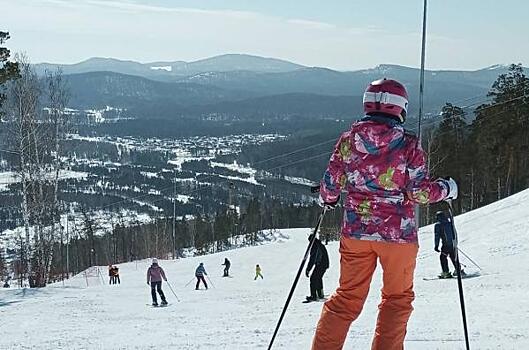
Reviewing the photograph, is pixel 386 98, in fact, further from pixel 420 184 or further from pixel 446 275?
pixel 446 275

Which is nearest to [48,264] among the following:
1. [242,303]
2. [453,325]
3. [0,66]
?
[0,66]

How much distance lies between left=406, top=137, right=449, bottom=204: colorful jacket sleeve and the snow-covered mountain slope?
227 centimetres

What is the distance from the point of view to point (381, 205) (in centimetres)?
349

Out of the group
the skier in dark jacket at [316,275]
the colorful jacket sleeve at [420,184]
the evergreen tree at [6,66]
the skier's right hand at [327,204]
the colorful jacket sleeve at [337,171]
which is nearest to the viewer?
the colorful jacket sleeve at [420,184]

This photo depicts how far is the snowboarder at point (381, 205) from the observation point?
11.3ft

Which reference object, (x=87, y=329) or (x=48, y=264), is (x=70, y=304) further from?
(x=48, y=264)

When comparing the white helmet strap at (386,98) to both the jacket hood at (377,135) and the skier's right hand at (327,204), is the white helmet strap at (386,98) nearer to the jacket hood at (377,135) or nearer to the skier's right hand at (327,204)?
the jacket hood at (377,135)

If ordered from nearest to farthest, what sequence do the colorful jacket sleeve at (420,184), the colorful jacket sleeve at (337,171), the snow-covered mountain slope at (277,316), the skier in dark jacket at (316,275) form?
the colorful jacket sleeve at (420,184)
the colorful jacket sleeve at (337,171)
the snow-covered mountain slope at (277,316)
the skier in dark jacket at (316,275)

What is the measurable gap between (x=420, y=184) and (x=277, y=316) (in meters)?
5.91

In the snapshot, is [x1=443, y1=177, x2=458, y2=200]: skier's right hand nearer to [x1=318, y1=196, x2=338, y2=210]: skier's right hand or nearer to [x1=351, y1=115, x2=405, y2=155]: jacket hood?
[x1=351, y1=115, x2=405, y2=155]: jacket hood

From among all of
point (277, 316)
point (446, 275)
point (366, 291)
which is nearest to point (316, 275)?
point (277, 316)

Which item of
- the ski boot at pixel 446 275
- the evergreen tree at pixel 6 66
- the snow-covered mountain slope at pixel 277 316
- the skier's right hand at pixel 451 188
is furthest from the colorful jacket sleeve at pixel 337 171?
the evergreen tree at pixel 6 66

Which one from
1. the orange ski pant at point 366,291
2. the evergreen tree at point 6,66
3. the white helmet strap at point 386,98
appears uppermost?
the evergreen tree at point 6,66

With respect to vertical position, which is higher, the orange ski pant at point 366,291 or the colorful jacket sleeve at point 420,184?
the colorful jacket sleeve at point 420,184
